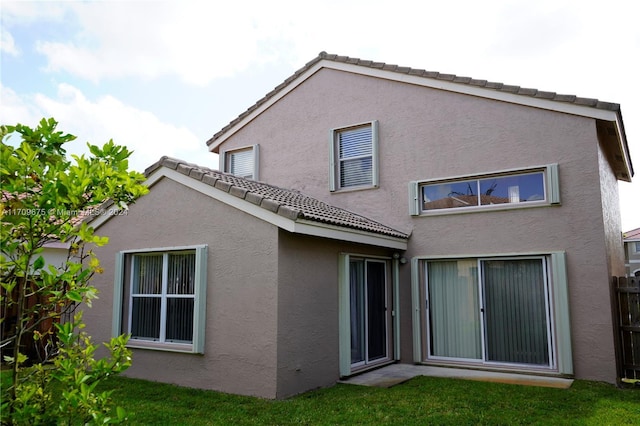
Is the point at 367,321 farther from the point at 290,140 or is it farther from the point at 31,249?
the point at 31,249

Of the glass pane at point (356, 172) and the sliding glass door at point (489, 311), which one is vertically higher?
the glass pane at point (356, 172)

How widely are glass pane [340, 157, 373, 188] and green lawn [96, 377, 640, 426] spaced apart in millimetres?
5904

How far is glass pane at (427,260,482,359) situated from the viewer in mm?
11320

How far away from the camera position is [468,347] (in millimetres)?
11328

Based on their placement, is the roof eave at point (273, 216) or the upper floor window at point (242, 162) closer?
the roof eave at point (273, 216)

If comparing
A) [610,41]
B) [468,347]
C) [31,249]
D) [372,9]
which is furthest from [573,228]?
[31,249]

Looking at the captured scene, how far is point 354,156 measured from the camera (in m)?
13.5

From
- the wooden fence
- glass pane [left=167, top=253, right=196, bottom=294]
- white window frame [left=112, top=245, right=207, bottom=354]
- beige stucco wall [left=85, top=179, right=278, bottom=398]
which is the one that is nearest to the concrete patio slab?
the wooden fence

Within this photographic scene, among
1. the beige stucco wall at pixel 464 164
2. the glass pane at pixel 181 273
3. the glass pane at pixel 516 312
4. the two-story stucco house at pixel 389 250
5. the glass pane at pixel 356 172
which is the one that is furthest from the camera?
the glass pane at pixel 356 172

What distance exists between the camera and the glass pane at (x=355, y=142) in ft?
43.8

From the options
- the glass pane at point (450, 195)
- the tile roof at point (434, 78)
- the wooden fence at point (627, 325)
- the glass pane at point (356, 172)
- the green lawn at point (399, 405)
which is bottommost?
the green lawn at point (399, 405)

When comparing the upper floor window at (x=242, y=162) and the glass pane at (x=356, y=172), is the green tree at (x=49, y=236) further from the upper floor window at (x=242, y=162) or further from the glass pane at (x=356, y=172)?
the upper floor window at (x=242, y=162)

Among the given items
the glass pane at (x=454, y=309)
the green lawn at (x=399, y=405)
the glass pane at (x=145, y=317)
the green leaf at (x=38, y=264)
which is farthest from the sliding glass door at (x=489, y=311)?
the green leaf at (x=38, y=264)

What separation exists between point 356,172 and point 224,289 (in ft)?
19.4
